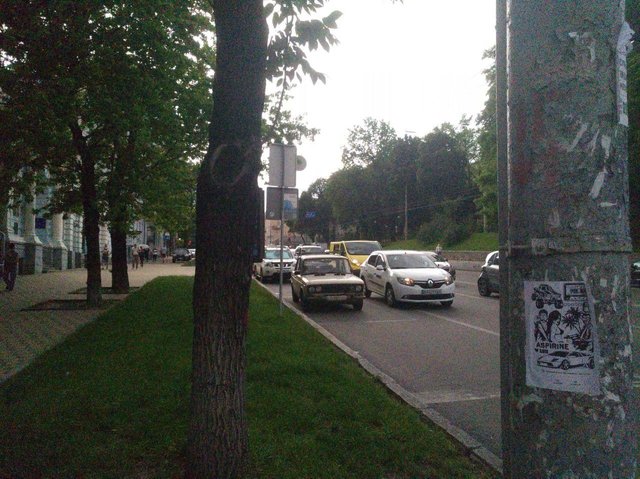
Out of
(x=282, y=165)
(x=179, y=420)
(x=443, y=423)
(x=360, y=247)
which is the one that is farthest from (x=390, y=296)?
(x=360, y=247)

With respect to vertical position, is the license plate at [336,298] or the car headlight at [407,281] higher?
the car headlight at [407,281]

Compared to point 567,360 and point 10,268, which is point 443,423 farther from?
point 10,268

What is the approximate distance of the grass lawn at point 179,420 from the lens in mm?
3838

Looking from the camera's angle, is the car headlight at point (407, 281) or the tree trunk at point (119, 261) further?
the tree trunk at point (119, 261)

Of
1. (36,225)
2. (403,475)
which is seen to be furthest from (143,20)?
(36,225)

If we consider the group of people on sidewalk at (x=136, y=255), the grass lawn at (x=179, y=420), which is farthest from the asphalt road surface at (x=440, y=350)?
the group of people on sidewalk at (x=136, y=255)

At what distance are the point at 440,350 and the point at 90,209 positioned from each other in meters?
9.13

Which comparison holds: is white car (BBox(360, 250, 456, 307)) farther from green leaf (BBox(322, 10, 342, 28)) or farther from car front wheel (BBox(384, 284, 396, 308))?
green leaf (BBox(322, 10, 342, 28))

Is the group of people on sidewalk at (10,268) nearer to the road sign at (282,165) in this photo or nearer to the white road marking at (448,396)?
the road sign at (282,165)

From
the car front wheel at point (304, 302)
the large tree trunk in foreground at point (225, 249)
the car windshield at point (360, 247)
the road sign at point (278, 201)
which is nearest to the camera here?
the large tree trunk in foreground at point (225, 249)

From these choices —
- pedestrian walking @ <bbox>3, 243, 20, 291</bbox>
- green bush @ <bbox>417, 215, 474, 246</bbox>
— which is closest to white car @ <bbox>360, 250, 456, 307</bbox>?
pedestrian walking @ <bbox>3, 243, 20, 291</bbox>

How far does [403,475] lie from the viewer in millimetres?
3812

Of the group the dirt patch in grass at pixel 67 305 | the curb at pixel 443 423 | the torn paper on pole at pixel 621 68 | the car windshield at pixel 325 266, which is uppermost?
the torn paper on pole at pixel 621 68

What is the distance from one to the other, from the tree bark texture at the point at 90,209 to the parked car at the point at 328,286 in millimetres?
5197
